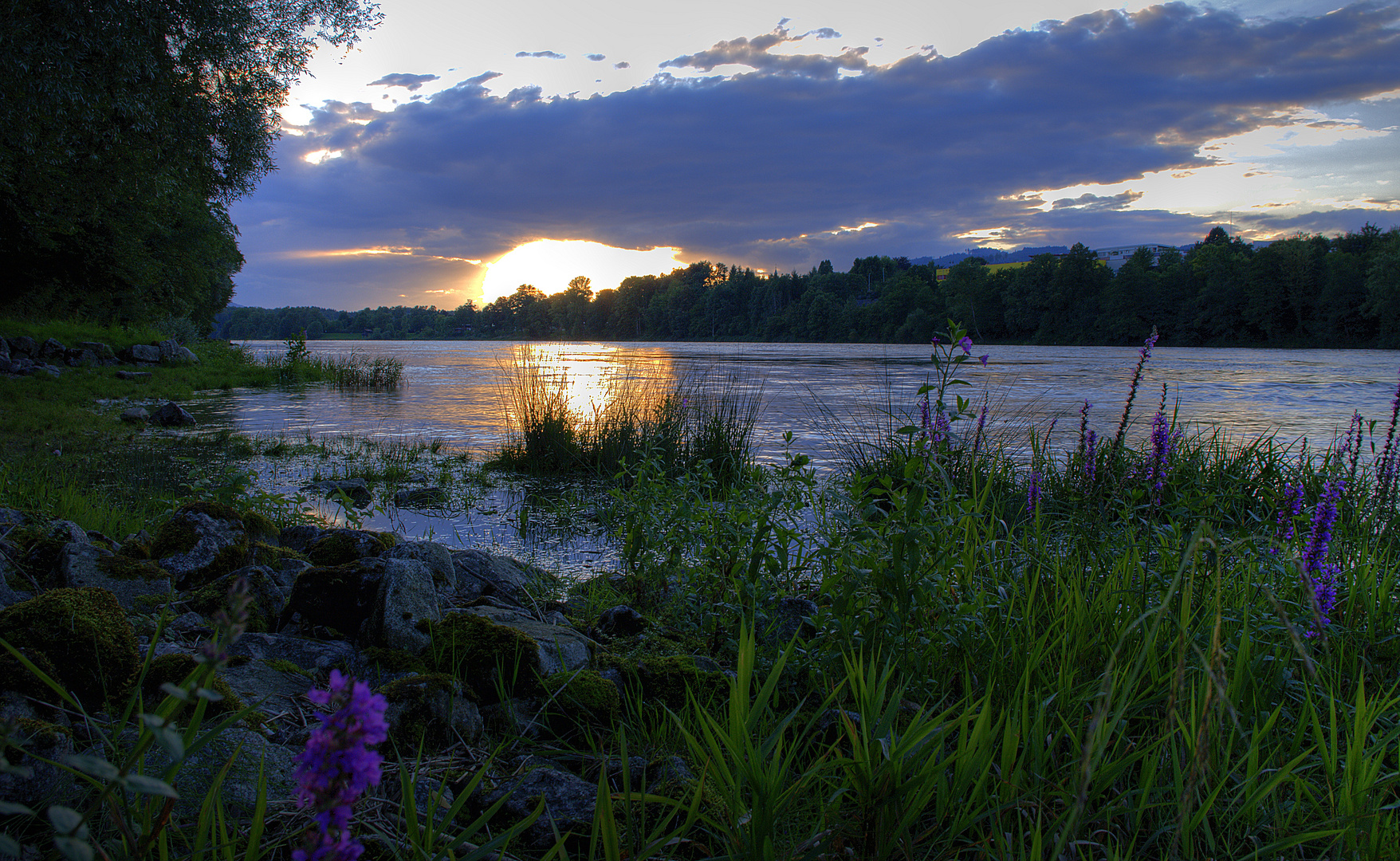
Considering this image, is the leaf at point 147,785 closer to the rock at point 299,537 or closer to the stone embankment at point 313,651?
the stone embankment at point 313,651

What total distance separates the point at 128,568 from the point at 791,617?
264 cm

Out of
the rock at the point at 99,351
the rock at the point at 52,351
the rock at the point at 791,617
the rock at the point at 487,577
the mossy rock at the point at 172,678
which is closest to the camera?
the mossy rock at the point at 172,678

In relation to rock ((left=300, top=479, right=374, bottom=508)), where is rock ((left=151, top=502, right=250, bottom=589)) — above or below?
above

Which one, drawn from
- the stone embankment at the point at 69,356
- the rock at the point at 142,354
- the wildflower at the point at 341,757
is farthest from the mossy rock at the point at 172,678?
the rock at the point at 142,354

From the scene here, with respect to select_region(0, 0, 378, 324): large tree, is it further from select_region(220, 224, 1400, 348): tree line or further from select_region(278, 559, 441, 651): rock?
select_region(220, 224, 1400, 348): tree line

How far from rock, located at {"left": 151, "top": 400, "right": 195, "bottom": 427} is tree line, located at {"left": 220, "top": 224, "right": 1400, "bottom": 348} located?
31.4 m

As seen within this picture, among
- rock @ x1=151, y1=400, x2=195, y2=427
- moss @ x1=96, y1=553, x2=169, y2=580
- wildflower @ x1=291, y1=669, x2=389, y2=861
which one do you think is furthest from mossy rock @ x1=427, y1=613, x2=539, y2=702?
rock @ x1=151, y1=400, x2=195, y2=427

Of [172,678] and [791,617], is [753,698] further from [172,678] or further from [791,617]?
[172,678]

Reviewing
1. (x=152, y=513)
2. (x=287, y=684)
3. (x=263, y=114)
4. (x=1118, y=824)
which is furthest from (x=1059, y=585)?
(x=263, y=114)

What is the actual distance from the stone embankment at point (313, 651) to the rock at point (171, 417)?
32.0 ft

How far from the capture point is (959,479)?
19.2 ft

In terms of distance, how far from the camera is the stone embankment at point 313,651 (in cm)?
176

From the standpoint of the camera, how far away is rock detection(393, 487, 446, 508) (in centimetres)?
707

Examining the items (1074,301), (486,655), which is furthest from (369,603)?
(1074,301)
